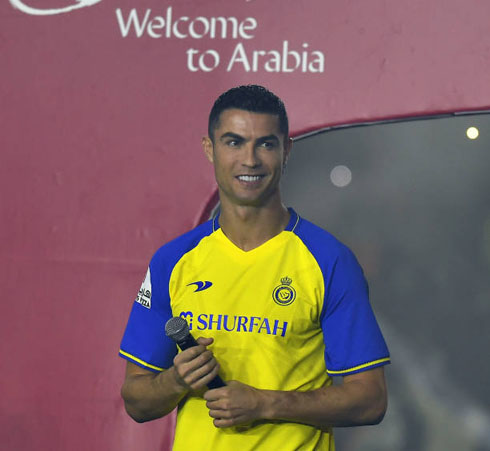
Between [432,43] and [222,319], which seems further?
[432,43]

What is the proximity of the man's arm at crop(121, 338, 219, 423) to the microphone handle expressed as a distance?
1cm

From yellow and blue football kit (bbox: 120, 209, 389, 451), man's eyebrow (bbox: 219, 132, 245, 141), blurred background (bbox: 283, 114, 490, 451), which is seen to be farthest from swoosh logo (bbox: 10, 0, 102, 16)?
yellow and blue football kit (bbox: 120, 209, 389, 451)

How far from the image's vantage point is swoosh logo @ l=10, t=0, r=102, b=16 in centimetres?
224

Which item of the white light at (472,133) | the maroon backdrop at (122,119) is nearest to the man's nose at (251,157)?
the maroon backdrop at (122,119)

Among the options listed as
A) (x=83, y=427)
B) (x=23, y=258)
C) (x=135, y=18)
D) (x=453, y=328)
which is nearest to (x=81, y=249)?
(x=23, y=258)

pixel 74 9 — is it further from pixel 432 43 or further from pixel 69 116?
pixel 432 43

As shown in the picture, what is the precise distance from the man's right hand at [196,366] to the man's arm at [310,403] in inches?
1.2

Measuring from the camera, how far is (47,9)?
225 centimetres

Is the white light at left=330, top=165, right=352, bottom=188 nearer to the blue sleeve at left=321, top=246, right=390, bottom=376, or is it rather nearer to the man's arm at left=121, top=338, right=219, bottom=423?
the blue sleeve at left=321, top=246, right=390, bottom=376

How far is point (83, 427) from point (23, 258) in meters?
0.46

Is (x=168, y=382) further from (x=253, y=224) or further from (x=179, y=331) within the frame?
(x=253, y=224)

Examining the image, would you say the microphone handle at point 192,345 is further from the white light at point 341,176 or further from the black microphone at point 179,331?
the white light at point 341,176

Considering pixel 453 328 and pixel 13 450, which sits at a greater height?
pixel 453 328

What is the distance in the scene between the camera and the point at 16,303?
2201 millimetres
